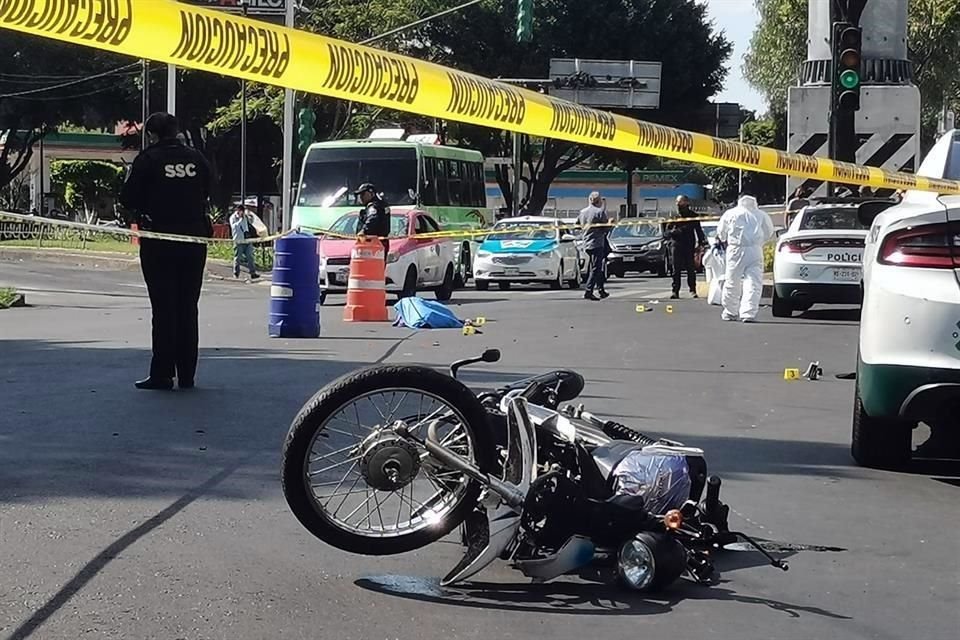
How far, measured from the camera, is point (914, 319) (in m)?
7.44

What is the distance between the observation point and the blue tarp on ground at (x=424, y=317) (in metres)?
17.1

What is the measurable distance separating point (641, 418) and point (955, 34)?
34106 millimetres

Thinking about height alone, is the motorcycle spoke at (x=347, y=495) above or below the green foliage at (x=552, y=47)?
below

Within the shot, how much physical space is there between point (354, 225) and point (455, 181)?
1120 centimetres

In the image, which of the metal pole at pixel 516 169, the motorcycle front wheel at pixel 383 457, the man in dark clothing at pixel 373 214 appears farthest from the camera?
the metal pole at pixel 516 169

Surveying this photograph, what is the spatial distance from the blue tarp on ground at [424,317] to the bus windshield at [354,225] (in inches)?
249

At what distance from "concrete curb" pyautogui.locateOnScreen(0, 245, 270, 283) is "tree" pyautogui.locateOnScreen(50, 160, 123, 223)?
23299 millimetres

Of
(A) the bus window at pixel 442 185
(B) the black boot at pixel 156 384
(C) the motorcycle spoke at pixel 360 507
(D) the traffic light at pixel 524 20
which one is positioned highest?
(D) the traffic light at pixel 524 20

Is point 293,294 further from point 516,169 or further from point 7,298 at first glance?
point 516,169

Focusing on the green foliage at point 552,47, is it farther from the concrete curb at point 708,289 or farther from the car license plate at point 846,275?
the car license plate at point 846,275

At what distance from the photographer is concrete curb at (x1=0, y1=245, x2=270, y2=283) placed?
34844 millimetres

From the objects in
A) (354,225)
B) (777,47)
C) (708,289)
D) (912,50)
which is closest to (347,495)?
(354,225)

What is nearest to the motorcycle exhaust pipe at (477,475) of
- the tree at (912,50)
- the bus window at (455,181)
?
the bus window at (455,181)

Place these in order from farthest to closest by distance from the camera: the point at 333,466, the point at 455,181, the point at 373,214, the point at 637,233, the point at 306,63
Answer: the point at 637,233, the point at 455,181, the point at 373,214, the point at 306,63, the point at 333,466
